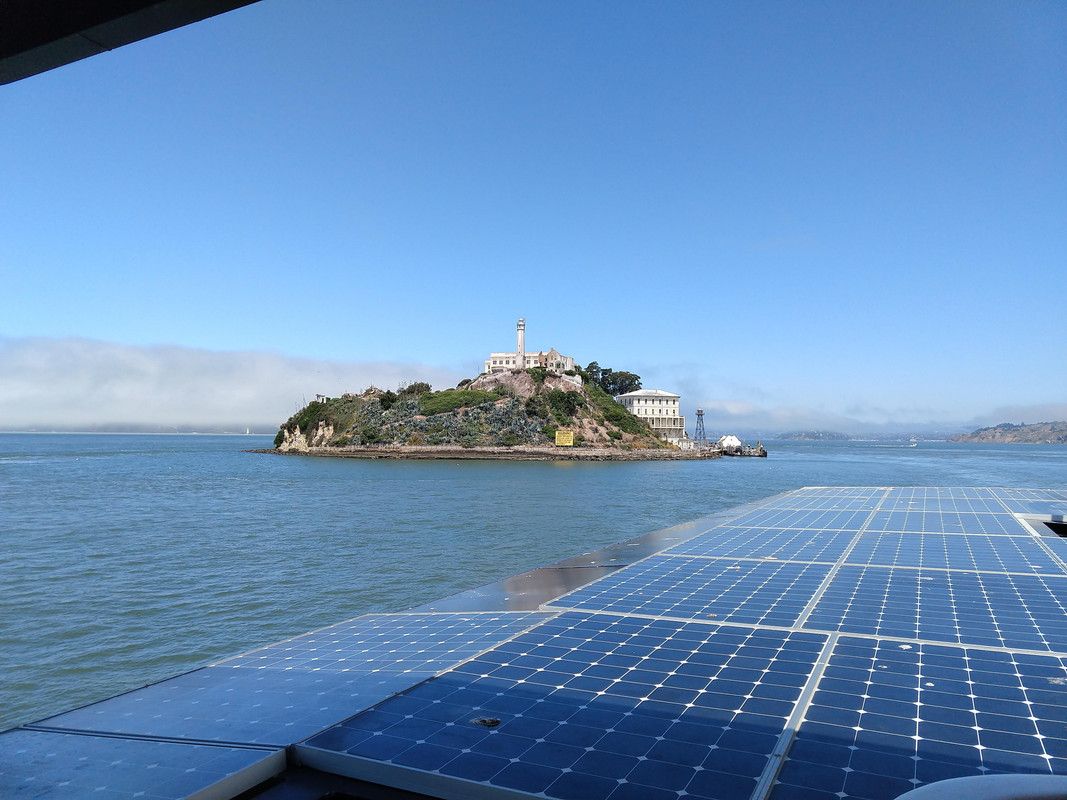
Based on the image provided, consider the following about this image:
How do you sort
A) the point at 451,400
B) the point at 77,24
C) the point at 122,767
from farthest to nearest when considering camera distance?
the point at 451,400 < the point at 122,767 < the point at 77,24

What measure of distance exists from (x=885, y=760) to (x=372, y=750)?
7.97 ft

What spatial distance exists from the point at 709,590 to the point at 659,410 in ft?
335

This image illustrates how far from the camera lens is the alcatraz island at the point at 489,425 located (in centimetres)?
8019

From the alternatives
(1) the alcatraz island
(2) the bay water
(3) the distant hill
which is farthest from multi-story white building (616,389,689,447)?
(2) the bay water

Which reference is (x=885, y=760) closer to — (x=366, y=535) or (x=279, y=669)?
(x=279, y=669)

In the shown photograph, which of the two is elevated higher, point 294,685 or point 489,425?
point 489,425

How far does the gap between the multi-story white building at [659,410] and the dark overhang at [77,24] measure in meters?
106

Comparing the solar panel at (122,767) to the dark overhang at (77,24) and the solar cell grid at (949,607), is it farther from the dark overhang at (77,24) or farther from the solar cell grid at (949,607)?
the solar cell grid at (949,607)

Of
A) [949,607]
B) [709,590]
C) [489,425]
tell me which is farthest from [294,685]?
[489,425]

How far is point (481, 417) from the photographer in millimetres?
85125

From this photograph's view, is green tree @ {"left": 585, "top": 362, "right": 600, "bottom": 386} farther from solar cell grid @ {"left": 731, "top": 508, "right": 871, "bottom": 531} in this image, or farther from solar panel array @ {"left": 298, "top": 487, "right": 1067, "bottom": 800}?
solar panel array @ {"left": 298, "top": 487, "right": 1067, "bottom": 800}

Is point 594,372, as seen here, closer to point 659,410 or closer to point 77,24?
point 659,410

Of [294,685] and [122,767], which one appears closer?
[122,767]

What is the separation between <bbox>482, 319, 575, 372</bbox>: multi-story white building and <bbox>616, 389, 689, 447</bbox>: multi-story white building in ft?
38.0
